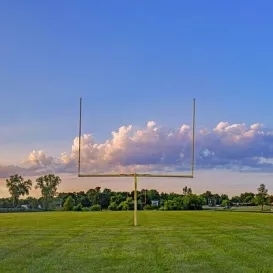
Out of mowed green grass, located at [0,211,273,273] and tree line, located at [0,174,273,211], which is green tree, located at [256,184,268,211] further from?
mowed green grass, located at [0,211,273,273]

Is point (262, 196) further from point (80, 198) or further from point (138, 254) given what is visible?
point (138, 254)

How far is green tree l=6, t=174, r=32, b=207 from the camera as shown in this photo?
117 meters

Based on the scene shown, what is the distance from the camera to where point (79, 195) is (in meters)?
121

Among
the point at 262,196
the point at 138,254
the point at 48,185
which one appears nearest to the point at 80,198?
the point at 48,185

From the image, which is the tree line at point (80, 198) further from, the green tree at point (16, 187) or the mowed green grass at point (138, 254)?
the mowed green grass at point (138, 254)

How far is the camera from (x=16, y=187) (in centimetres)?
11856

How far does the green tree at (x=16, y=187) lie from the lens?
117000 millimetres

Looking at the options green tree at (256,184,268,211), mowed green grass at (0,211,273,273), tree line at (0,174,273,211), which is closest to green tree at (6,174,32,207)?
tree line at (0,174,273,211)

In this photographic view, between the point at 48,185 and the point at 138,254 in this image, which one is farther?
the point at 48,185

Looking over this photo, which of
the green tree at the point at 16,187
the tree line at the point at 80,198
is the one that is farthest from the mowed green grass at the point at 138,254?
the green tree at the point at 16,187

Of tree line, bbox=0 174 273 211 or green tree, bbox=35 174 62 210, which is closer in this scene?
tree line, bbox=0 174 273 211

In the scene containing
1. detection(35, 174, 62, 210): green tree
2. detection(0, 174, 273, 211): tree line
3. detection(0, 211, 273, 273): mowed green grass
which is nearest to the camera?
detection(0, 211, 273, 273): mowed green grass

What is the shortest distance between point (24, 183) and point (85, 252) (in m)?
109

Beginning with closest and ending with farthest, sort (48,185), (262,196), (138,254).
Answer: (138,254)
(262,196)
(48,185)
